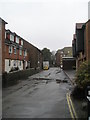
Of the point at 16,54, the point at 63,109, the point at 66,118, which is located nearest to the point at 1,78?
the point at 63,109

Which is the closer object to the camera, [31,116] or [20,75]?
[31,116]

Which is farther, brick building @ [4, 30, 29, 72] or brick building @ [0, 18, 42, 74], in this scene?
brick building @ [4, 30, 29, 72]

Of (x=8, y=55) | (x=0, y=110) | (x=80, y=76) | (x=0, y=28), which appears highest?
(x=0, y=28)

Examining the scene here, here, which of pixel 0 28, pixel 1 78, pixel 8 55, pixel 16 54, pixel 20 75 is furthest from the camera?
pixel 16 54

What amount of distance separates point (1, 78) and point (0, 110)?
9916 millimetres

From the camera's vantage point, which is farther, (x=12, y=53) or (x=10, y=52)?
(x=12, y=53)

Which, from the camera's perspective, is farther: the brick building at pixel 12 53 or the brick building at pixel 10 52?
the brick building at pixel 12 53

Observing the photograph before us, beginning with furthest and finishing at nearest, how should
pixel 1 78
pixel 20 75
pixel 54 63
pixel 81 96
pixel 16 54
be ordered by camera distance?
1. pixel 54 63
2. pixel 16 54
3. pixel 20 75
4. pixel 1 78
5. pixel 81 96

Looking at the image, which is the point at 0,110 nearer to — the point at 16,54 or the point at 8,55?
the point at 8,55

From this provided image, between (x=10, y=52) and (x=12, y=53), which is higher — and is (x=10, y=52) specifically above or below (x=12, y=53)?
above

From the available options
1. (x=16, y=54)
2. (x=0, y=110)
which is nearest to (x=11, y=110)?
(x=0, y=110)

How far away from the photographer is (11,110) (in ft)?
30.1

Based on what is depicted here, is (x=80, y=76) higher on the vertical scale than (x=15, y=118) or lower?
higher

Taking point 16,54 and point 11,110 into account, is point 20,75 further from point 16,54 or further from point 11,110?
point 11,110
